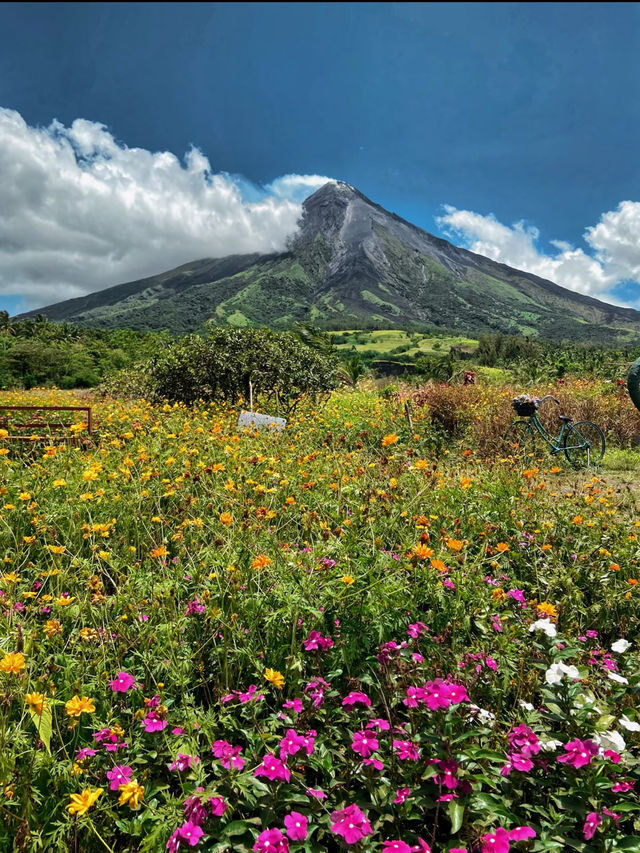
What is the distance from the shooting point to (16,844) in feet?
3.71

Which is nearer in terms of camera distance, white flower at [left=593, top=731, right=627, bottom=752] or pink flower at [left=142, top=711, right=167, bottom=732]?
white flower at [left=593, top=731, right=627, bottom=752]

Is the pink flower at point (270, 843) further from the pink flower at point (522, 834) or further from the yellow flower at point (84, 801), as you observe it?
the pink flower at point (522, 834)

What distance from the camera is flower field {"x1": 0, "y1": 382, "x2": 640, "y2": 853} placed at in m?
1.20

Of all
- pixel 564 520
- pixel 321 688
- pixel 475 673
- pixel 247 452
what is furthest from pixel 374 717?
pixel 247 452

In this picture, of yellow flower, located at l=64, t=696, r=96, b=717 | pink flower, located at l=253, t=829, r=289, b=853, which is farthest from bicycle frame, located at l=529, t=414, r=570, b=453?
yellow flower, located at l=64, t=696, r=96, b=717

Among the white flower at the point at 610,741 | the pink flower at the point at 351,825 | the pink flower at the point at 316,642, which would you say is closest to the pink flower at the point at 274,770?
the pink flower at the point at 351,825

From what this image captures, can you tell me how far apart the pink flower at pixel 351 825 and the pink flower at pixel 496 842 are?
0.26 meters

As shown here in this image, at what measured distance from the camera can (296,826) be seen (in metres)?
1.10

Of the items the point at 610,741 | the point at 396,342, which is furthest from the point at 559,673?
the point at 396,342

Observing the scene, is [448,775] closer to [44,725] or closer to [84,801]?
[84,801]

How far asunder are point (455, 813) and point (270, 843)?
1.45 feet

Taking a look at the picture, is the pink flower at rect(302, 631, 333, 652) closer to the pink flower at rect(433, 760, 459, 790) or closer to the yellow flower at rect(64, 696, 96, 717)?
the pink flower at rect(433, 760, 459, 790)

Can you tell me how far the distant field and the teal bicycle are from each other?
210 ft

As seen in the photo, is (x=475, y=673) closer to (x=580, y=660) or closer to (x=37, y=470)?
(x=580, y=660)
